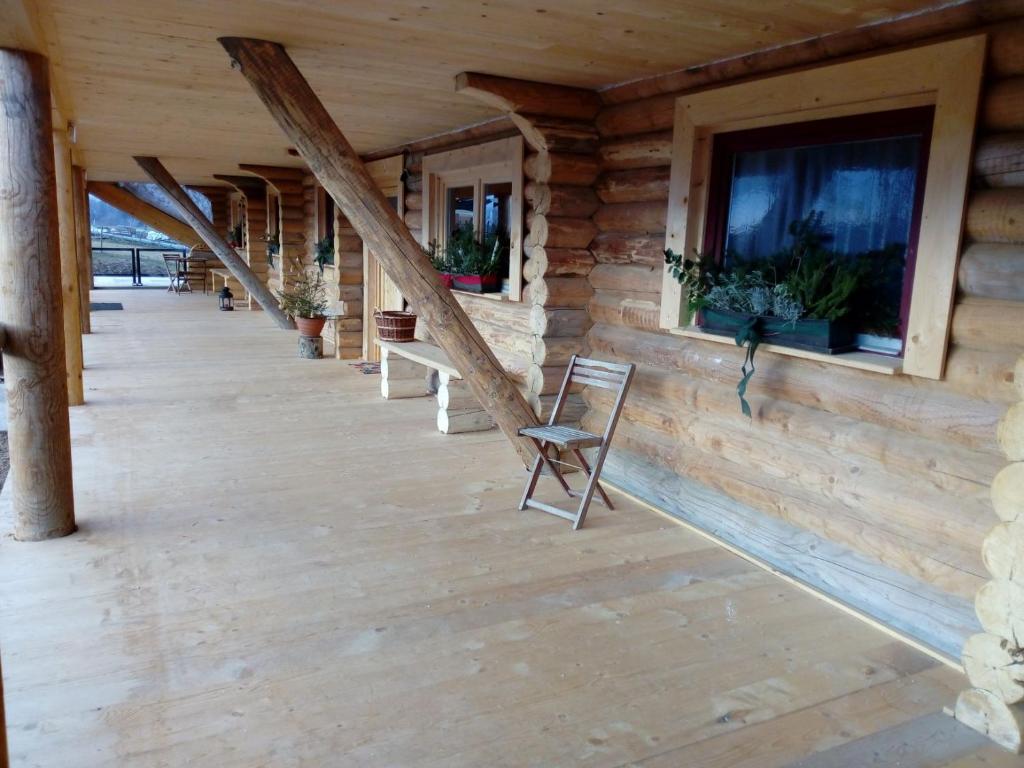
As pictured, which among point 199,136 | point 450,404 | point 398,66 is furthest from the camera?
point 199,136

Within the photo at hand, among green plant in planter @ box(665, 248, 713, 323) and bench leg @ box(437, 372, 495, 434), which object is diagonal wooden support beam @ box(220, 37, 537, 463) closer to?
green plant in planter @ box(665, 248, 713, 323)

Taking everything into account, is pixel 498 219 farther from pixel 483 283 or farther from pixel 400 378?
pixel 400 378

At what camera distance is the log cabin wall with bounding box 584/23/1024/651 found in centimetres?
271

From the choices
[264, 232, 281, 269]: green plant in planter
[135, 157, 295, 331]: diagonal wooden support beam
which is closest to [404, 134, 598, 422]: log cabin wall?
[135, 157, 295, 331]: diagonal wooden support beam

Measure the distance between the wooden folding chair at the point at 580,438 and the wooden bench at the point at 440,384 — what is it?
3.14 feet

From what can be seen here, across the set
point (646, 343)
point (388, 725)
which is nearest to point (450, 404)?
point (646, 343)

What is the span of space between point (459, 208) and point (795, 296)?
3.93m

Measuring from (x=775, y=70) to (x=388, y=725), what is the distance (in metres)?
3.11

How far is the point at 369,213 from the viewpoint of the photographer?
388 cm

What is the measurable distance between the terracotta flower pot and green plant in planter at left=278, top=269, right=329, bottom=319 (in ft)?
0.12

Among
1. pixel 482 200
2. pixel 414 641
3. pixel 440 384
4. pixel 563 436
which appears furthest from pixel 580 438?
pixel 482 200

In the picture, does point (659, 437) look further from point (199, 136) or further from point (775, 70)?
point (199, 136)

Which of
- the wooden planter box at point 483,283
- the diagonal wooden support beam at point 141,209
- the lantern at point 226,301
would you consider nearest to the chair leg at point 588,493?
the wooden planter box at point 483,283

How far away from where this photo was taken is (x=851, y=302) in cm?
327
